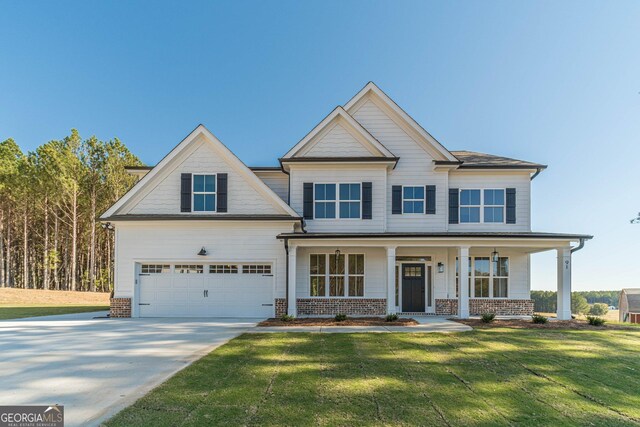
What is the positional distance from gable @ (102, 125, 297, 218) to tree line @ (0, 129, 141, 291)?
15.3 meters

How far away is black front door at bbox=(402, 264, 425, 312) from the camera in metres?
15.9

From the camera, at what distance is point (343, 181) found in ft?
52.0

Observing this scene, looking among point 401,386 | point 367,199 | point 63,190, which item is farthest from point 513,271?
point 63,190

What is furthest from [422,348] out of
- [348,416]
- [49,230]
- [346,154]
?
[49,230]

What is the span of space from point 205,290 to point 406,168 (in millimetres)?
10118

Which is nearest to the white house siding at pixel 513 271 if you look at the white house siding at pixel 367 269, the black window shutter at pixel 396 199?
the white house siding at pixel 367 269

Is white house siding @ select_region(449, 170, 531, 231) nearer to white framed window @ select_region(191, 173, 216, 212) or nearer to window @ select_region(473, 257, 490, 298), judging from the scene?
window @ select_region(473, 257, 490, 298)

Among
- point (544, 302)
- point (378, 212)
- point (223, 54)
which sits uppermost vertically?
→ point (223, 54)

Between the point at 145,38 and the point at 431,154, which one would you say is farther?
the point at 145,38

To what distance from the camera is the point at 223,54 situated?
25.2 metres

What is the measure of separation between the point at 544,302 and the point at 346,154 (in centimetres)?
3205

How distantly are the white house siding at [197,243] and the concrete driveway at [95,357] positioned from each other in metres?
→ 2.35

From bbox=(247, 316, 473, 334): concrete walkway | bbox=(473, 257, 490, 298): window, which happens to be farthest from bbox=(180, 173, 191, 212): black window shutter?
bbox=(473, 257, 490, 298): window

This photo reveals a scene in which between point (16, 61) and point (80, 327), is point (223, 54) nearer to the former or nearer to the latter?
point (16, 61)
